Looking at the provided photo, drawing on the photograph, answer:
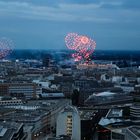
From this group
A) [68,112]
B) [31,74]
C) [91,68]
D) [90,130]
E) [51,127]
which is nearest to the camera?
[68,112]

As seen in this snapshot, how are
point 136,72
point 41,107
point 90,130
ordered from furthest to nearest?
point 136,72
point 41,107
point 90,130

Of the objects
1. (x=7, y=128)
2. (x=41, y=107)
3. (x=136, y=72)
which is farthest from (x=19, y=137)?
(x=136, y=72)

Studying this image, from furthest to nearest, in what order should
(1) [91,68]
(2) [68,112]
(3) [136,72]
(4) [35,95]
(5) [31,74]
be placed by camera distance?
1. (1) [91,68]
2. (3) [136,72]
3. (5) [31,74]
4. (4) [35,95]
5. (2) [68,112]

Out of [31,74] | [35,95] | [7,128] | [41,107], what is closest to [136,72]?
[31,74]

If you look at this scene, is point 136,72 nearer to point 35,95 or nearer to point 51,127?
point 35,95

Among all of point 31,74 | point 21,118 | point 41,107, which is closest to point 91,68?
point 31,74

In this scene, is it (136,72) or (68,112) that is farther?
(136,72)

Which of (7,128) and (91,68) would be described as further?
(91,68)

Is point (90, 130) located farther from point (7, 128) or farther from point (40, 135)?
point (7, 128)

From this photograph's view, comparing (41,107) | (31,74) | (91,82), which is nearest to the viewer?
(41,107)
